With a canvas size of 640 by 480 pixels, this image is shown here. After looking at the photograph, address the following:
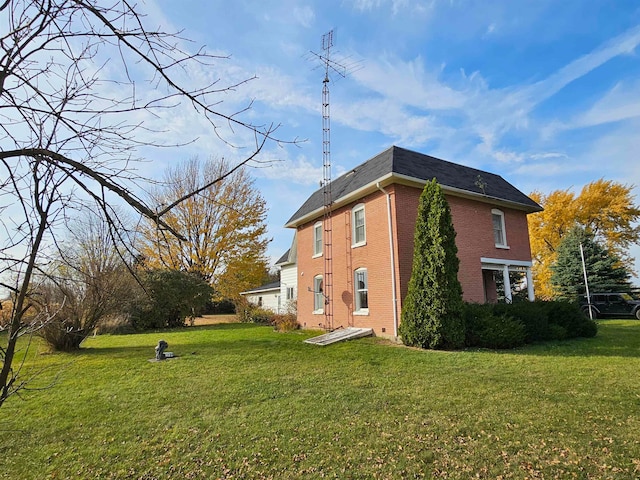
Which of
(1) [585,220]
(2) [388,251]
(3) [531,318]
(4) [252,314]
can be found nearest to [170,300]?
(4) [252,314]

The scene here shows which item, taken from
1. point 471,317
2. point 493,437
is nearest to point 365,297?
point 471,317

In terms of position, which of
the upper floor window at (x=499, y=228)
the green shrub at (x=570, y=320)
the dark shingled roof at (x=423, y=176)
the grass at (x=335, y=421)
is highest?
the dark shingled roof at (x=423, y=176)

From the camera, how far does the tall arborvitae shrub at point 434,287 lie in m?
9.40

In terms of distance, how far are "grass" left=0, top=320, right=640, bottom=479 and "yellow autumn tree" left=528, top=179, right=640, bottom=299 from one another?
23077 millimetres

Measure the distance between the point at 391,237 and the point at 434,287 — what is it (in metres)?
2.64

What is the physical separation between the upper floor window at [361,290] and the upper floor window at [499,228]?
592cm

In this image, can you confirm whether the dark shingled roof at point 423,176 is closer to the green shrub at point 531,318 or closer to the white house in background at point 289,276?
the green shrub at point 531,318

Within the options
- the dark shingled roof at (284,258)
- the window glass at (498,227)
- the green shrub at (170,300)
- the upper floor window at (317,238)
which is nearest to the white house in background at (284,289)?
the dark shingled roof at (284,258)

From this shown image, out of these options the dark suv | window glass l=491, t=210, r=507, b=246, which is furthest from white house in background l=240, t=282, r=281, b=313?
the dark suv

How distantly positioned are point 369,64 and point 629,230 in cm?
3115

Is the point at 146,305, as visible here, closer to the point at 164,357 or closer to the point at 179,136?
the point at 164,357

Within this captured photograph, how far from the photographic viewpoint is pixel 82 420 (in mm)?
4812

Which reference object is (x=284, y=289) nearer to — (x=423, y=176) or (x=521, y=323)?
(x=423, y=176)

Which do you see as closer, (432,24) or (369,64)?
(369,64)
